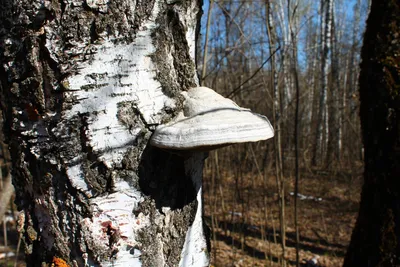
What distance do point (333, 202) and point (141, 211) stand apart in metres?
9.50

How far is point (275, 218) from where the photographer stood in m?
7.63

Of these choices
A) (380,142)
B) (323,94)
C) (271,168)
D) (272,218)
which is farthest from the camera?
(323,94)

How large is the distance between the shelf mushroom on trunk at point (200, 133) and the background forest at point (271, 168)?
67.2 inches

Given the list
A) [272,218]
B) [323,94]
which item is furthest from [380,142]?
[323,94]

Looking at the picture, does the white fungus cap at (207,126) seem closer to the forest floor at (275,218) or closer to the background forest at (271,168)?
the background forest at (271,168)

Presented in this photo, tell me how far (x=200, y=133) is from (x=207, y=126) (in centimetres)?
3

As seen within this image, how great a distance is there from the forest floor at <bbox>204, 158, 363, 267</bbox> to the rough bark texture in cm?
102

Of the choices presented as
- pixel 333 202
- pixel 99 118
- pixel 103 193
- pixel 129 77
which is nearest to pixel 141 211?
pixel 103 193

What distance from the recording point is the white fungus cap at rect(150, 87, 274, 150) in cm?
102

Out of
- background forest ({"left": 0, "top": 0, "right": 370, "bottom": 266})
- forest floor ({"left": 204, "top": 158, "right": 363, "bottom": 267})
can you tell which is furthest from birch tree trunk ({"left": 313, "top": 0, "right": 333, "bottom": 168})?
forest floor ({"left": 204, "top": 158, "right": 363, "bottom": 267})

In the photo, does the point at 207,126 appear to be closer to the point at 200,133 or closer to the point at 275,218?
the point at 200,133

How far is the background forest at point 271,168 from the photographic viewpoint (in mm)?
3631

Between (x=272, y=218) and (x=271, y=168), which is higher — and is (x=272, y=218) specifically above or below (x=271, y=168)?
above

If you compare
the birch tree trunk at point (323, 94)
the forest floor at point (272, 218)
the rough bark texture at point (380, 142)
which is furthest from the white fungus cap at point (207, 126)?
the birch tree trunk at point (323, 94)
